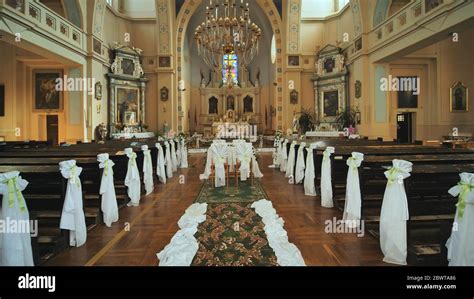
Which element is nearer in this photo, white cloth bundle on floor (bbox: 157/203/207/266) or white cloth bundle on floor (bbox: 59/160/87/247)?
white cloth bundle on floor (bbox: 157/203/207/266)

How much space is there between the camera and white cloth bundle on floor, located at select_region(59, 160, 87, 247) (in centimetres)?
341

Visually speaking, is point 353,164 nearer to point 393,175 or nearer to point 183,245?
point 393,175

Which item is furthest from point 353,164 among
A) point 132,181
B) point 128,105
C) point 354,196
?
point 128,105

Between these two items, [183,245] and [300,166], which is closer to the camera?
[183,245]

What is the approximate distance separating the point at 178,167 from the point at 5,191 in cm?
802

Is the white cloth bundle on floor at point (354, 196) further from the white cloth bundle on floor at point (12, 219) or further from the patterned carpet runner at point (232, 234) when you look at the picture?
the white cloth bundle on floor at point (12, 219)

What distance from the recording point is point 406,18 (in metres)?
10.2

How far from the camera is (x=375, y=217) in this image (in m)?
4.07

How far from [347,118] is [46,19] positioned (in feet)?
42.2

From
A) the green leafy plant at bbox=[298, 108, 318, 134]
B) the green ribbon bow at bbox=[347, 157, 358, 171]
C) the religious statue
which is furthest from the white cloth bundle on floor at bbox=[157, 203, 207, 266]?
the green leafy plant at bbox=[298, 108, 318, 134]

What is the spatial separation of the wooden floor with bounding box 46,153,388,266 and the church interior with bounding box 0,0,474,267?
0.03 meters

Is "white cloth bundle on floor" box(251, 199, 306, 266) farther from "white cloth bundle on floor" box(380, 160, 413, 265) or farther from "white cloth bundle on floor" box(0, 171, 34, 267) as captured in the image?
"white cloth bundle on floor" box(0, 171, 34, 267)

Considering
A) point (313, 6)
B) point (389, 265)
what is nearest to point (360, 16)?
point (313, 6)
